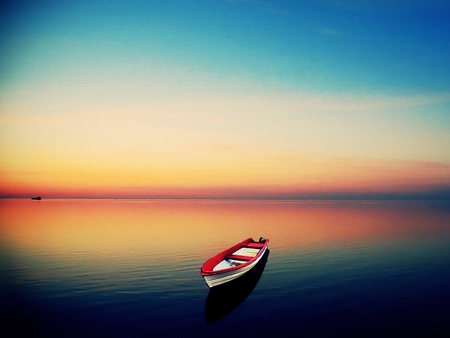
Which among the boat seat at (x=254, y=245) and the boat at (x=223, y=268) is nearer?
the boat at (x=223, y=268)

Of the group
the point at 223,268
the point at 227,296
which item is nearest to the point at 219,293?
the point at 227,296

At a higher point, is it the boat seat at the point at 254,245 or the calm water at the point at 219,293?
the boat seat at the point at 254,245

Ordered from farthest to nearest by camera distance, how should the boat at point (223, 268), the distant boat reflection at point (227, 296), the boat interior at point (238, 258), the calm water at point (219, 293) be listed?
the boat interior at point (238, 258)
the boat at point (223, 268)
the distant boat reflection at point (227, 296)
the calm water at point (219, 293)

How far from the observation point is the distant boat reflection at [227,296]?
2058 cm

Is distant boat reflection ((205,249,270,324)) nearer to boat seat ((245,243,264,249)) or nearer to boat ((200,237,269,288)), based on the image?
boat ((200,237,269,288))

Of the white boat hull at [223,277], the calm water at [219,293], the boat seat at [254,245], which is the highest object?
the white boat hull at [223,277]

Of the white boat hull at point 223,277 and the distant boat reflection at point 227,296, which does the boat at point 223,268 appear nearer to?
the white boat hull at point 223,277

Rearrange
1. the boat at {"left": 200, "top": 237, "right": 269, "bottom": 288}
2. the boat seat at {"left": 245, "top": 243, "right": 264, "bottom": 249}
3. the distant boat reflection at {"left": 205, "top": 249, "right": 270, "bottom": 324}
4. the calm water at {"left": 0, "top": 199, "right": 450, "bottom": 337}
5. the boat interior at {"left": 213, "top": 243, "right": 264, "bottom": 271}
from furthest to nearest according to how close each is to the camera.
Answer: the boat seat at {"left": 245, "top": 243, "right": 264, "bottom": 249}, the boat interior at {"left": 213, "top": 243, "right": 264, "bottom": 271}, the boat at {"left": 200, "top": 237, "right": 269, "bottom": 288}, the distant boat reflection at {"left": 205, "top": 249, "right": 270, "bottom": 324}, the calm water at {"left": 0, "top": 199, "right": 450, "bottom": 337}

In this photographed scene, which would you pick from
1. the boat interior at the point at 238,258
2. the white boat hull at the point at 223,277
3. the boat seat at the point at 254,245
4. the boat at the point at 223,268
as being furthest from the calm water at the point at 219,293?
the boat seat at the point at 254,245

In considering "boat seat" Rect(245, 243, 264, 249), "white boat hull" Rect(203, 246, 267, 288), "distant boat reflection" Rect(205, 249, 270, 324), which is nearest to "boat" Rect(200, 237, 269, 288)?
"white boat hull" Rect(203, 246, 267, 288)

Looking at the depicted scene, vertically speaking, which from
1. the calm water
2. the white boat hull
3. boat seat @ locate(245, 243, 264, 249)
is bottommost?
the calm water

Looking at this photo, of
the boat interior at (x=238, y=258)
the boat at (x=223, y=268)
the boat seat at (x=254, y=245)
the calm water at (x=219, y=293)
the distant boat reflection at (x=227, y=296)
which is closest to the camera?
the calm water at (x=219, y=293)

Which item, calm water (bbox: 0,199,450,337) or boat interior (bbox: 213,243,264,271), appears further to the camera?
boat interior (bbox: 213,243,264,271)

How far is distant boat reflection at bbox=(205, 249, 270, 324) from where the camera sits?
20.6m
